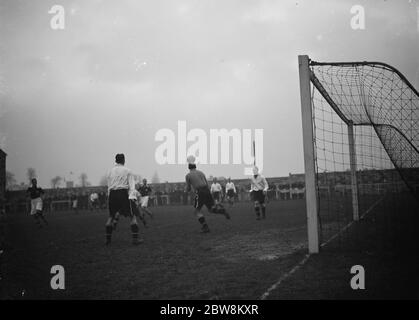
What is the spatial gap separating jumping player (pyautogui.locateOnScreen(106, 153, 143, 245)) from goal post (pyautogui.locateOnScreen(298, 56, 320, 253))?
3921 millimetres

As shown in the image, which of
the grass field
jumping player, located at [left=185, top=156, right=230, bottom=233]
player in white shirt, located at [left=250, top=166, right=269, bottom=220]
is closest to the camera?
the grass field

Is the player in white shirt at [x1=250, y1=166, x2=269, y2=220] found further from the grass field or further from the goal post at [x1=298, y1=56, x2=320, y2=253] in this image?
the goal post at [x1=298, y1=56, x2=320, y2=253]

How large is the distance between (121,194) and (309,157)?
4.31 meters

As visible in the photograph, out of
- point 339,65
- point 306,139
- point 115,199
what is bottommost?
point 115,199

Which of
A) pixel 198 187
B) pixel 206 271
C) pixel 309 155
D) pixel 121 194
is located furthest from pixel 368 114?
pixel 121 194

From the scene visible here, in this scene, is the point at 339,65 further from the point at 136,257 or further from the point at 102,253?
the point at 102,253

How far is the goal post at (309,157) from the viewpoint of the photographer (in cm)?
573

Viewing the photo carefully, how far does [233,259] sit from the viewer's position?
5.68 metres

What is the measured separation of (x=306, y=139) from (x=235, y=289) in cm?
306

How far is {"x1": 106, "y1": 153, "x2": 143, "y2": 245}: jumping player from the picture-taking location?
7.83m

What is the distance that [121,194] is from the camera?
7.90 m

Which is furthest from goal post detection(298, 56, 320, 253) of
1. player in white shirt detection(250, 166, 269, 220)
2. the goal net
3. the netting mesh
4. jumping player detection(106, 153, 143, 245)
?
player in white shirt detection(250, 166, 269, 220)

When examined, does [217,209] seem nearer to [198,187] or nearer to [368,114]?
[198,187]
